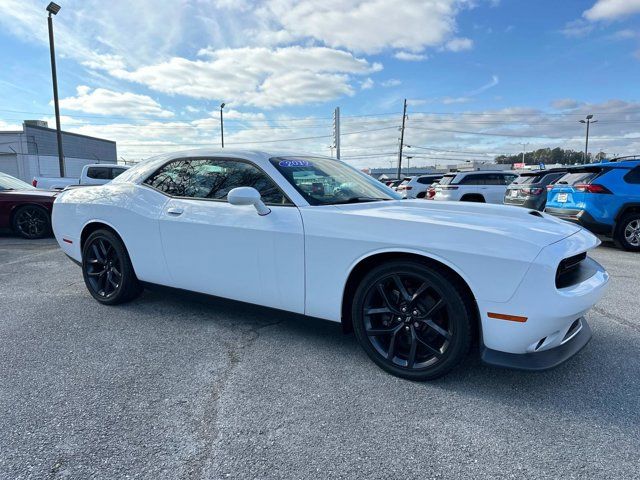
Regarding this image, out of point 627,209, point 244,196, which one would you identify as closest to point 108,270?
point 244,196

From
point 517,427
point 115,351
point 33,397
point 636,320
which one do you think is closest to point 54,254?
point 115,351

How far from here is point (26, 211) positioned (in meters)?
8.18

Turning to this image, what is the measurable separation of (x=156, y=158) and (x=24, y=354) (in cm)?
197

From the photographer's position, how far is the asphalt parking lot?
1.89 meters

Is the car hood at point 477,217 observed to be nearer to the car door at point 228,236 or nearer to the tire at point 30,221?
the car door at point 228,236

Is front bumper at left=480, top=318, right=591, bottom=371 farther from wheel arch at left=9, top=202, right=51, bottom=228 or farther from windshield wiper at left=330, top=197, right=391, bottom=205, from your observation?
wheel arch at left=9, top=202, right=51, bottom=228

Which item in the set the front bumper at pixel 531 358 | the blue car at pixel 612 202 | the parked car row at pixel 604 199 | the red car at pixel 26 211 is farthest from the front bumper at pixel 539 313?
the red car at pixel 26 211

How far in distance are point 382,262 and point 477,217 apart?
2.20ft

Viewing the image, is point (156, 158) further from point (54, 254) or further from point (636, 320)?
point (636, 320)

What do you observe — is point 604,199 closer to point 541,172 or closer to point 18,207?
point 541,172

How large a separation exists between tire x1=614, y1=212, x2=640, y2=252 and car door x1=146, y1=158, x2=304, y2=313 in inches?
271

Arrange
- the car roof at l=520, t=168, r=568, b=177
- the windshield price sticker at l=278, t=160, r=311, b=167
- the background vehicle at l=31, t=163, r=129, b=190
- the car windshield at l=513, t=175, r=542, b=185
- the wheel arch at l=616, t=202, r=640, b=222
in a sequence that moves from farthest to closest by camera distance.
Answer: the background vehicle at l=31, t=163, r=129, b=190, the car windshield at l=513, t=175, r=542, b=185, the car roof at l=520, t=168, r=568, b=177, the wheel arch at l=616, t=202, r=640, b=222, the windshield price sticker at l=278, t=160, r=311, b=167

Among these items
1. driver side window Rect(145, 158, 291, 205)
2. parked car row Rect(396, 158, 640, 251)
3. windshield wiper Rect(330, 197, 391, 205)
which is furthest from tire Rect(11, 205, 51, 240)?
windshield wiper Rect(330, 197, 391, 205)

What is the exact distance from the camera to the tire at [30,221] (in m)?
8.18
